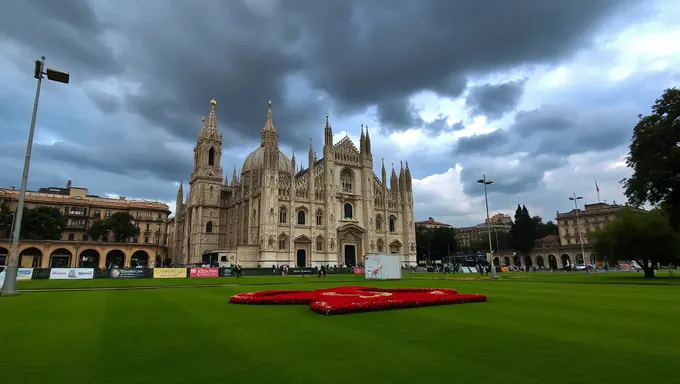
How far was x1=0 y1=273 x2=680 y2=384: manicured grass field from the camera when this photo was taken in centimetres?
602

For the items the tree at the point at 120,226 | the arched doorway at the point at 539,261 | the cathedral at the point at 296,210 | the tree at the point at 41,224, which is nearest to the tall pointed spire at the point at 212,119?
the cathedral at the point at 296,210

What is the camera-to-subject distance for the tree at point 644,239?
125 feet

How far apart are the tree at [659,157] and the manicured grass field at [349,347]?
23.7 meters

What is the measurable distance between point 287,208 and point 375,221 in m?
18.1

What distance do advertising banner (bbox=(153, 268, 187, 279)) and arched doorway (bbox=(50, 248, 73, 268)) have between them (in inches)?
1772

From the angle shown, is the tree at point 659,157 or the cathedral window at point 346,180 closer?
the tree at point 659,157

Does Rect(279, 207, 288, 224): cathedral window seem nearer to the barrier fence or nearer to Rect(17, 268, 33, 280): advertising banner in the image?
the barrier fence

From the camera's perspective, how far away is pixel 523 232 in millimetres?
103625

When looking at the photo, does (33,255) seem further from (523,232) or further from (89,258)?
(523,232)

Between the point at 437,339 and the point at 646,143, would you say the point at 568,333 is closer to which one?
the point at 437,339

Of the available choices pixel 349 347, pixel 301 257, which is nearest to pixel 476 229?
pixel 301 257

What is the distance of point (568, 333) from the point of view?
899 centimetres

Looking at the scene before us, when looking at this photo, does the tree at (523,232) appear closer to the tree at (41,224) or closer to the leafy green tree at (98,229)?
the leafy green tree at (98,229)

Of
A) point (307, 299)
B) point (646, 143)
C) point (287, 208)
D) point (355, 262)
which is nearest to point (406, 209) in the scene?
point (355, 262)
